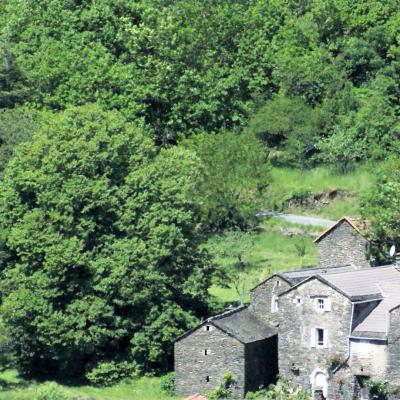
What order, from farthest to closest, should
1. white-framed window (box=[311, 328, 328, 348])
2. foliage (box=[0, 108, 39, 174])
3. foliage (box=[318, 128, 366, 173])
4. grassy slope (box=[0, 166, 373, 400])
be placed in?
1. foliage (box=[318, 128, 366, 173])
2. foliage (box=[0, 108, 39, 174])
3. grassy slope (box=[0, 166, 373, 400])
4. white-framed window (box=[311, 328, 328, 348])

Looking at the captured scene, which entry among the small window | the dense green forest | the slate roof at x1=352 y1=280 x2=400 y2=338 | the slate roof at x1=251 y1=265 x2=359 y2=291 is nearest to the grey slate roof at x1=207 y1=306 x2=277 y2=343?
the slate roof at x1=251 y1=265 x2=359 y2=291

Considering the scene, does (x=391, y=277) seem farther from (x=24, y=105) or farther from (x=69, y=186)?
(x=24, y=105)

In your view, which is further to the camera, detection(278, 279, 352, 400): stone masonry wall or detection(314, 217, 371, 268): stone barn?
detection(314, 217, 371, 268): stone barn

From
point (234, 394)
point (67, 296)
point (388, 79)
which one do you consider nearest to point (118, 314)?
point (67, 296)

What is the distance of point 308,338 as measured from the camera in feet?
236

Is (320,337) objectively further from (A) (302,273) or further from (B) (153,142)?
(B) (153,142)

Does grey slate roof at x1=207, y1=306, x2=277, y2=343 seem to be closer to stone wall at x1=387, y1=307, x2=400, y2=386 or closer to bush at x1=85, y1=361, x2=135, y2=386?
bush at x1=85, y1=361, x2=135, y2=386

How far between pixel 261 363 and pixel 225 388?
2.29m

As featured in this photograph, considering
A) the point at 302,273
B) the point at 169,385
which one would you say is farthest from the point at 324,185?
the point at 169,385

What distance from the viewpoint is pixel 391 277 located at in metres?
74.6

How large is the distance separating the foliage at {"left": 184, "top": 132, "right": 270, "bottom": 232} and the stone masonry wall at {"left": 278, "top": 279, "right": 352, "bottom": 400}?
16.6 meters

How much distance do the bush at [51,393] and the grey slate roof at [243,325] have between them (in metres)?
7.50

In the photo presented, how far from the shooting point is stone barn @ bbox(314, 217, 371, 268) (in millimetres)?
80125

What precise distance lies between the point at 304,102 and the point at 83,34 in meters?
15.4
